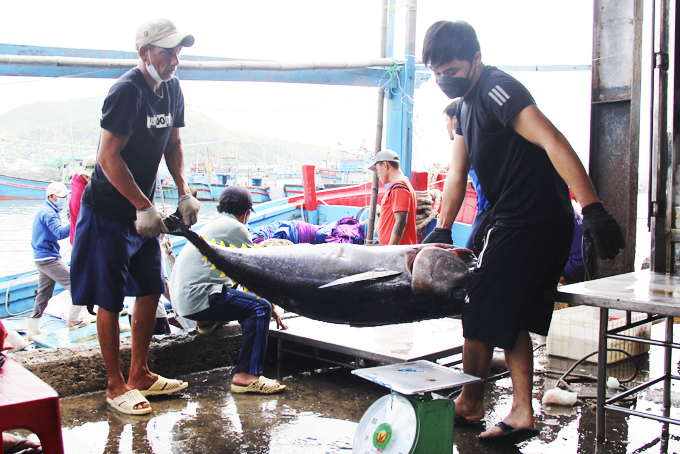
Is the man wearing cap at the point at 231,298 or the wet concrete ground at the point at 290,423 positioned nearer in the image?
the wet concrete ground at the point at 290,423

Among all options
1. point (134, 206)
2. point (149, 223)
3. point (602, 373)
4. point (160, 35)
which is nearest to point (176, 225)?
point (149, 223)

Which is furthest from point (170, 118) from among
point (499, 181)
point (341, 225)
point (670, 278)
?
point (341, 225)

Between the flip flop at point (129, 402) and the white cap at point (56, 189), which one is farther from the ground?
the white cap at point (56, 189)

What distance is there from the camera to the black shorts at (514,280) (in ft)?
7.34

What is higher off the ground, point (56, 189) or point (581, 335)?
point (56, 189)

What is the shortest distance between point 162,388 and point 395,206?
2.65 m

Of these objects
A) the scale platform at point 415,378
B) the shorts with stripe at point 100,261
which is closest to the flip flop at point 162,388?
the shorts with stripe at point 100,261

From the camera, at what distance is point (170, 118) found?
121 inches

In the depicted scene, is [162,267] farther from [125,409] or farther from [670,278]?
[670,278]

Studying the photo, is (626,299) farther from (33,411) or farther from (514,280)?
(33,411)

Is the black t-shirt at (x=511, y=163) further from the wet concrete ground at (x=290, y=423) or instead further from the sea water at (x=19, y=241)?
the sea water at (x=19, y=241)

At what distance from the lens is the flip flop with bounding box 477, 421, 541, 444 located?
2365mm

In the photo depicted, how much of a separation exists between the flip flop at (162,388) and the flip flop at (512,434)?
6.84 ft

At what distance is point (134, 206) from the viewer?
2.89 metres
